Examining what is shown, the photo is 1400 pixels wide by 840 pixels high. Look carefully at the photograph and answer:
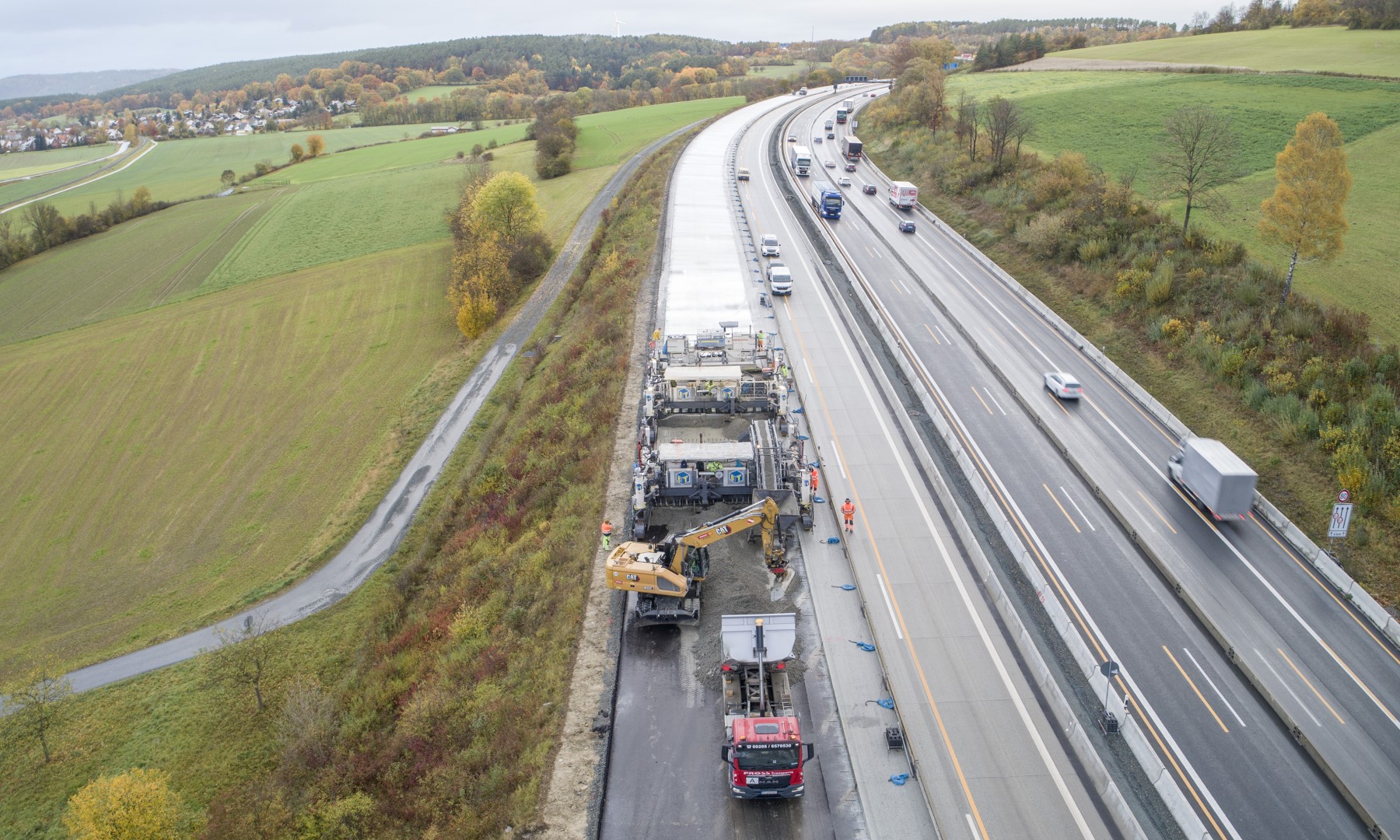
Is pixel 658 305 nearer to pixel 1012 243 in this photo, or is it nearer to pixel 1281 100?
pixel 1012 243

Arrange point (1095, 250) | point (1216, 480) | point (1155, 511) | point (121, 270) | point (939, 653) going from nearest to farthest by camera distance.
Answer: point (939, 653) < point (1216, 480) < point (1155, 511) < point (1095, 250) < point (121, 270)

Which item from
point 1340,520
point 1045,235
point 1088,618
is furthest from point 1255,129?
point 1088,618

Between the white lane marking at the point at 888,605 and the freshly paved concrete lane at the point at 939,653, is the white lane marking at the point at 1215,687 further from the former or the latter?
the white lane marking at the point at 888,605

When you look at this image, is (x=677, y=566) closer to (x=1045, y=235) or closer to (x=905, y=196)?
(x=1045, y=235)

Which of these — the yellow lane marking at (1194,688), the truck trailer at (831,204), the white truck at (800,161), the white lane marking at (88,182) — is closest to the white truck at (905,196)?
the truck trailer at (831,204)

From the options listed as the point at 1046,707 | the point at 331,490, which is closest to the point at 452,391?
the point at 331,490

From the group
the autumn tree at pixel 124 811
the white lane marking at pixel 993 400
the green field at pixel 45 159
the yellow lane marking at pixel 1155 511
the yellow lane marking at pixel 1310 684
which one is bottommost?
the autumn tree at pixel 124 811
